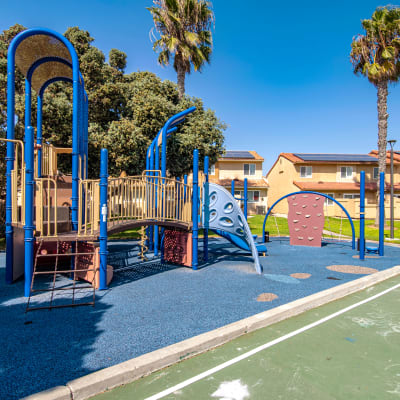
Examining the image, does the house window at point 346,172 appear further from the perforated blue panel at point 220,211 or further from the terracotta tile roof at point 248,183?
the perforated blue panel at point 220,211

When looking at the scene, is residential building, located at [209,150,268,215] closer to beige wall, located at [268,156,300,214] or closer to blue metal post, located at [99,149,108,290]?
beige wall, located at [268,156,300,214]

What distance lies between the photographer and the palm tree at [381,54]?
2350 centimetres

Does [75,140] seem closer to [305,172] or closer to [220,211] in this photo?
[220,211]

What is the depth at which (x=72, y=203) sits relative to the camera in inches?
311

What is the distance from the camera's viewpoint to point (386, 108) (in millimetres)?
24344

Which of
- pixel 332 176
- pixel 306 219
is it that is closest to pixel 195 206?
pixel 306 219

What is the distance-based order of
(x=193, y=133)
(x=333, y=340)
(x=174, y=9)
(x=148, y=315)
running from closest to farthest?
(x=333, y=340), (x=148, y=315), (x=193, y=133), (x=174, y=9)

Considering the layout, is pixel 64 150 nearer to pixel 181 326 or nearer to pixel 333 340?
pixel 181 326

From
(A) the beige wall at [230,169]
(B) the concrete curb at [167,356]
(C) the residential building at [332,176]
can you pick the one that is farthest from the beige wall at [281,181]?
(B) the concrete curb at [167,356]

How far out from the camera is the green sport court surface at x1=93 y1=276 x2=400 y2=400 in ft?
10.7

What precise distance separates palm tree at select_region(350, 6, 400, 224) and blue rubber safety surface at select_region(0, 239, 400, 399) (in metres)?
17.8

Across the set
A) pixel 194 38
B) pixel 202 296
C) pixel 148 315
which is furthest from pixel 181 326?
pixel 194 38

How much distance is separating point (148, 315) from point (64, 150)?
7331mm

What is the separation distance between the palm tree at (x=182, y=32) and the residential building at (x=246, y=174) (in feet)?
50.5
